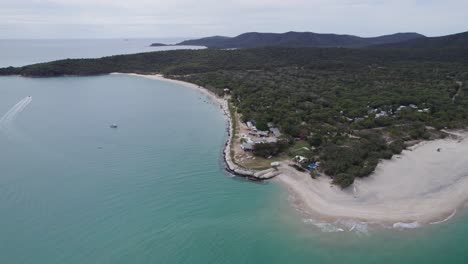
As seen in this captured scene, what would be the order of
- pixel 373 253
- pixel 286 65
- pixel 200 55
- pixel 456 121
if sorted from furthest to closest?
pixel 200 55, pixel 286 65, pixel 456 121, pixel 373 253

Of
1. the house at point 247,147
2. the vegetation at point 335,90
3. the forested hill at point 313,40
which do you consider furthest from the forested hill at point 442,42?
the house at point 247,147

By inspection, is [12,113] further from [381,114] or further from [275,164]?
[381,114]

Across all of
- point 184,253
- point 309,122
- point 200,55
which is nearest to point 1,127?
point 184,253

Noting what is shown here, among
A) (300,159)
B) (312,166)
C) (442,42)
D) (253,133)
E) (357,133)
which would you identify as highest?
(442,42)

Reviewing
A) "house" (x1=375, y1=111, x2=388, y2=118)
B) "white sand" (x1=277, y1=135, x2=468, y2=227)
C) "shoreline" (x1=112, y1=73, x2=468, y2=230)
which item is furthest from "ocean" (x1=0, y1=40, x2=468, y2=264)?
"house" (x1=375, y1=111, x2=388, y2=118)

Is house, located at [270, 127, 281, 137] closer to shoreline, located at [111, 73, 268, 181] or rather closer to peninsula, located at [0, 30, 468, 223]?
peninsula, located at [0, 30, 468, 223]

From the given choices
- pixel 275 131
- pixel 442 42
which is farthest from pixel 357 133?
pixel 442 42

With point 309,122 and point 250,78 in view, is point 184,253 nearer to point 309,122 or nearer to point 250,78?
point 309,122
